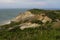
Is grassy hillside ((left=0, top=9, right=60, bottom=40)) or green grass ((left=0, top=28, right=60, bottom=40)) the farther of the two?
grassy hillside ((left=0, top=9, right=60, bottom=40))

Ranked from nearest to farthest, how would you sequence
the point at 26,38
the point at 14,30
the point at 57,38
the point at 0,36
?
the point at 26,38
the point at 57,38
the point at 0,36
the point at 14,30

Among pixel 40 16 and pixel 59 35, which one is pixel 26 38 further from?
pixel 40 16

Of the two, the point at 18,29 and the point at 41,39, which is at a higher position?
the point at 41,39

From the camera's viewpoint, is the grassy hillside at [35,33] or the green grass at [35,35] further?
the grassy hillside at [35,33]

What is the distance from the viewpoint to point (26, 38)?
2141cm

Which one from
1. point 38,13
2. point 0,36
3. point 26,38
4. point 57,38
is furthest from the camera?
point 38,13

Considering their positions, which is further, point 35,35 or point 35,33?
point 35,33

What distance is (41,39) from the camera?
18375mm

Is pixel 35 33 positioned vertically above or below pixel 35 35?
below

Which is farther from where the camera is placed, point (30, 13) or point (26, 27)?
point (30, 13)

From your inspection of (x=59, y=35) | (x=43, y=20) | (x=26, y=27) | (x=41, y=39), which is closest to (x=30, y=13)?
(x=43, y=20)

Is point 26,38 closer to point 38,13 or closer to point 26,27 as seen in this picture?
point 26,27

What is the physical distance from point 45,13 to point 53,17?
1.53m

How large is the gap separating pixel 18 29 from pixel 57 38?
8.01m
